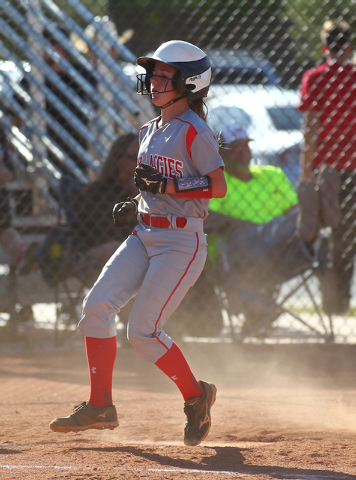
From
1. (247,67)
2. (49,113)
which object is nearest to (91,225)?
(49,113)

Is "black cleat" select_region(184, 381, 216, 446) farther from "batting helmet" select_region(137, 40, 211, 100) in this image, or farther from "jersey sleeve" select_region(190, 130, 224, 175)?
"batting helmet" select_region(137, 40, 211, 100)

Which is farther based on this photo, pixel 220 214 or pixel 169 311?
pixel 220 214

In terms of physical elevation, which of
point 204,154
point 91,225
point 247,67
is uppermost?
point 247,67

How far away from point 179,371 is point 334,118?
9.90ft

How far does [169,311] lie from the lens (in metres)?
2.88

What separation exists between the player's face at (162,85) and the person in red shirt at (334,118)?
2468 mm

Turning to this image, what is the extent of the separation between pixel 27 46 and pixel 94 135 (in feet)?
3.28

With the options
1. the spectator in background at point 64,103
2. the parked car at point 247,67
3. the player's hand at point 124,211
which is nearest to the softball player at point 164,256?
the player's hand at point 124,211

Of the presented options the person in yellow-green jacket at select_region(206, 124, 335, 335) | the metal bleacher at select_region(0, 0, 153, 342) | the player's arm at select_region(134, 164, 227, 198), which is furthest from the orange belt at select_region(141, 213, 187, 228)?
the metal bleacher at select_region(0, 0, 153, 342)

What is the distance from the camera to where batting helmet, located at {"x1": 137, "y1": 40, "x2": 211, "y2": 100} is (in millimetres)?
2832

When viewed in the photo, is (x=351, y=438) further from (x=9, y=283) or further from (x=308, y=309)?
(x=308, y=309)

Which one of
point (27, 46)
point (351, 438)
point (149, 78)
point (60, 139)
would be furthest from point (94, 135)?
point (351, 438)

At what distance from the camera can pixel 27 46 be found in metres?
6.07

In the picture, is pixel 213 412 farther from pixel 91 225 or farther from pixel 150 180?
pixel 91 225
